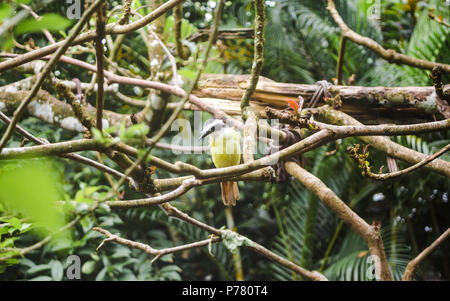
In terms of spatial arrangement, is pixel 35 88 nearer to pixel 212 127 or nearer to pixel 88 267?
pixel 212 127

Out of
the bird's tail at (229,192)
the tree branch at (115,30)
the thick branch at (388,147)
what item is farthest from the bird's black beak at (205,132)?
the tree branch at (115,30)

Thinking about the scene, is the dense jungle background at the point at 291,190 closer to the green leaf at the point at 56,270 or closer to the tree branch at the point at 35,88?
the green leaf at the point at 56,270

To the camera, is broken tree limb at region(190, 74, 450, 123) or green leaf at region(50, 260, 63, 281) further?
green leaf at region(50, 260, 63, 281)

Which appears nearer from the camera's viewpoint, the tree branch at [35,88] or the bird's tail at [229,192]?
the tree branch at [35,88]

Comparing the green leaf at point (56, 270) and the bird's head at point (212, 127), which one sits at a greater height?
the bird's head at point (212, 127)

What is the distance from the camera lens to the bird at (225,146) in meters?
1.46

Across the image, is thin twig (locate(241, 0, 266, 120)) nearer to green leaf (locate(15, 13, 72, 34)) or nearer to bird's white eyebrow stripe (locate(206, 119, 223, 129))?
bird's white eyebrow stripe (locate(206, 119, 223, 129))

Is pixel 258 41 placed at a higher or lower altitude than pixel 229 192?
higher

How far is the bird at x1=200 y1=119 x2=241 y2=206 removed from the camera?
1461mm

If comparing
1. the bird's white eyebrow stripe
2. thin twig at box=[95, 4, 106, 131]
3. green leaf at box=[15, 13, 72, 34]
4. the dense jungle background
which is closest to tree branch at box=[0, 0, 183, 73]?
thin twig at box=[95, 4, 106, 131]

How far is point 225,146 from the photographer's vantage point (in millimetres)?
1484

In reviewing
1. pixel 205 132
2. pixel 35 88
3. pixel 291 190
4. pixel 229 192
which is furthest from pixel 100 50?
pixel 291 190
